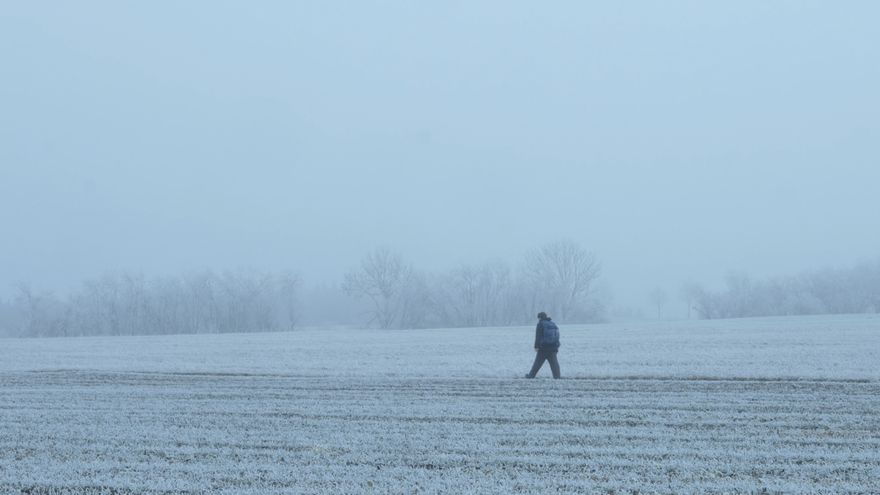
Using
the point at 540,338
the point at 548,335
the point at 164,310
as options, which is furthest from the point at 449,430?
the point at 164,310

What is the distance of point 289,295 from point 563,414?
8795cm

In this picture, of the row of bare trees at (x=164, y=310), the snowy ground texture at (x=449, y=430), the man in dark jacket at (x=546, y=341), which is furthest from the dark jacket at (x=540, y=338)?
the row of bare trees at (x=164, y=310)

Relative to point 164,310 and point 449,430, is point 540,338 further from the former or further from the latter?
point 164,310

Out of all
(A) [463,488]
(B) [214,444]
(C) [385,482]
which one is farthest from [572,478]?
(B) [214,444]

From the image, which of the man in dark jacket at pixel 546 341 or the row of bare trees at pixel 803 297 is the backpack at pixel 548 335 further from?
the row of bare trees at pixel 803 297

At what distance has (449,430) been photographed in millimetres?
13836

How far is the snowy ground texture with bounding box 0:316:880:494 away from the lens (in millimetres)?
10117

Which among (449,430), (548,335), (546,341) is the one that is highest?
(548,335)

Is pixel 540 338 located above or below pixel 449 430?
above

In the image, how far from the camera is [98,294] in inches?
3888

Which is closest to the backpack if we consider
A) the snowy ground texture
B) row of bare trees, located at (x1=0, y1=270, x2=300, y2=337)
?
the snowy ground texture

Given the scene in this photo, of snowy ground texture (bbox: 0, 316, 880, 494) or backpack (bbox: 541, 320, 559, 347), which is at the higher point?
backpack (bbox: 541, 320, 559, 347)

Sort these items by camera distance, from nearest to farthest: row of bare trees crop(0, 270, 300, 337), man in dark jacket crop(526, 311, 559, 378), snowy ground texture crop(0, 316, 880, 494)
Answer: snowy ground texture crop(0, 316, 880, 494) < man in dark jacket crop(526, 311, 559, 378) < row of bare trees crop(0, 270, 300, 337)

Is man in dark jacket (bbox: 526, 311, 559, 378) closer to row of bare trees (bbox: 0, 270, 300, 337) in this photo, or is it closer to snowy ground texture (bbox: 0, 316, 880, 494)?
snowy ground texture (bbox: 0, 316, 880, 494)
